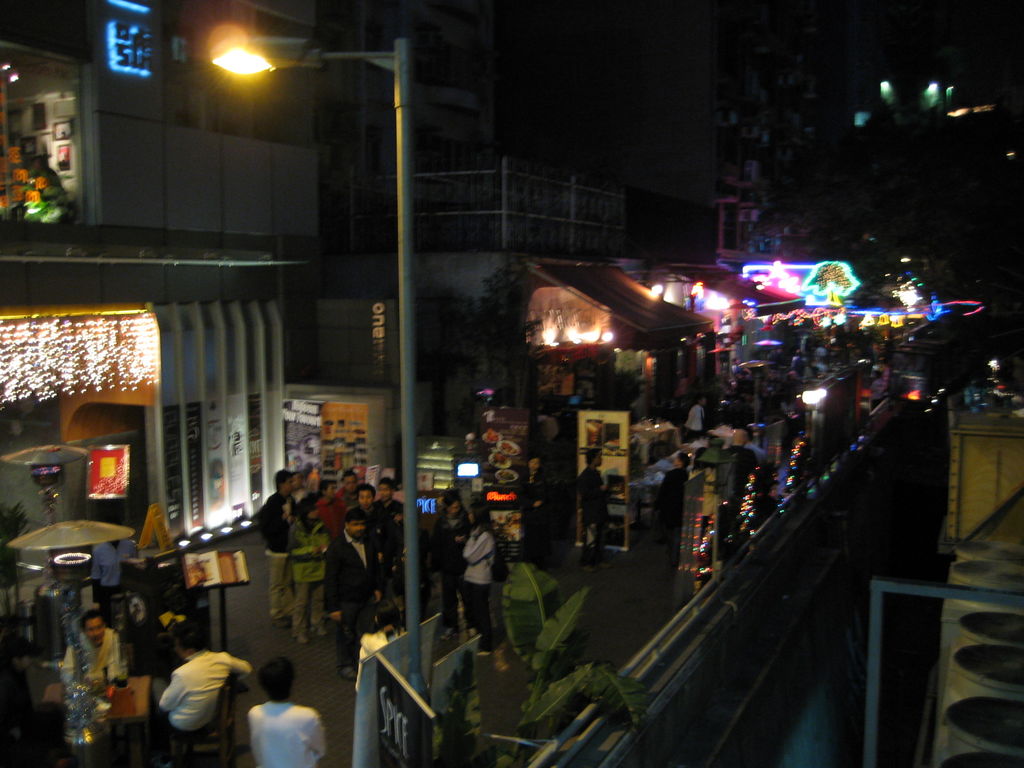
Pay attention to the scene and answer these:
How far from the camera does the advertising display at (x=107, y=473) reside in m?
13.2

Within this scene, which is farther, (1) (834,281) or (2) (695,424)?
(1) (834,281)

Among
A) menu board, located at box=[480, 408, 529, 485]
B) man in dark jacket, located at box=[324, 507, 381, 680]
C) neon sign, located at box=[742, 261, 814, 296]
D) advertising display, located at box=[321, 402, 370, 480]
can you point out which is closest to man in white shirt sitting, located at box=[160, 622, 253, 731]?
man in dark jacket, located at box=[324, 507, 381, 680]

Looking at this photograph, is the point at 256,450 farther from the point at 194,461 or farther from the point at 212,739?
the point at 212,739

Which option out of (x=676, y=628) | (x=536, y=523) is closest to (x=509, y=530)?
(x=536, y=523)

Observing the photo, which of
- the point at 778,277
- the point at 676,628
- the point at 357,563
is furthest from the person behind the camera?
the point at 778,277

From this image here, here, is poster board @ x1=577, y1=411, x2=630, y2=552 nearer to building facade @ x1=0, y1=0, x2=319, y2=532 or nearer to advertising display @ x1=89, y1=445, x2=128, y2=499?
building facade @ x1=0, y1=0, x2=319, y2=532

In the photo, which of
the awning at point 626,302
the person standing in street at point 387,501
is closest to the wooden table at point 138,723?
the person standing in street at point 387,501

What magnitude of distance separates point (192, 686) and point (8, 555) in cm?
449

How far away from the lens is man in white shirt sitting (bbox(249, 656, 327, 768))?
6035 mm

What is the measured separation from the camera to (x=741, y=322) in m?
36.3

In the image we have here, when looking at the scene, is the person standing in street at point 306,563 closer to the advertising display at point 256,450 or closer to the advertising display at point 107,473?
the advertising display at point 107,473

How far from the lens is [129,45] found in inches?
543

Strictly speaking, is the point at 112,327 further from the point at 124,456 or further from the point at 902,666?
the point at 902,666

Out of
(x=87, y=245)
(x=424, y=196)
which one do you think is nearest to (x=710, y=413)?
(x=424, y=196)
